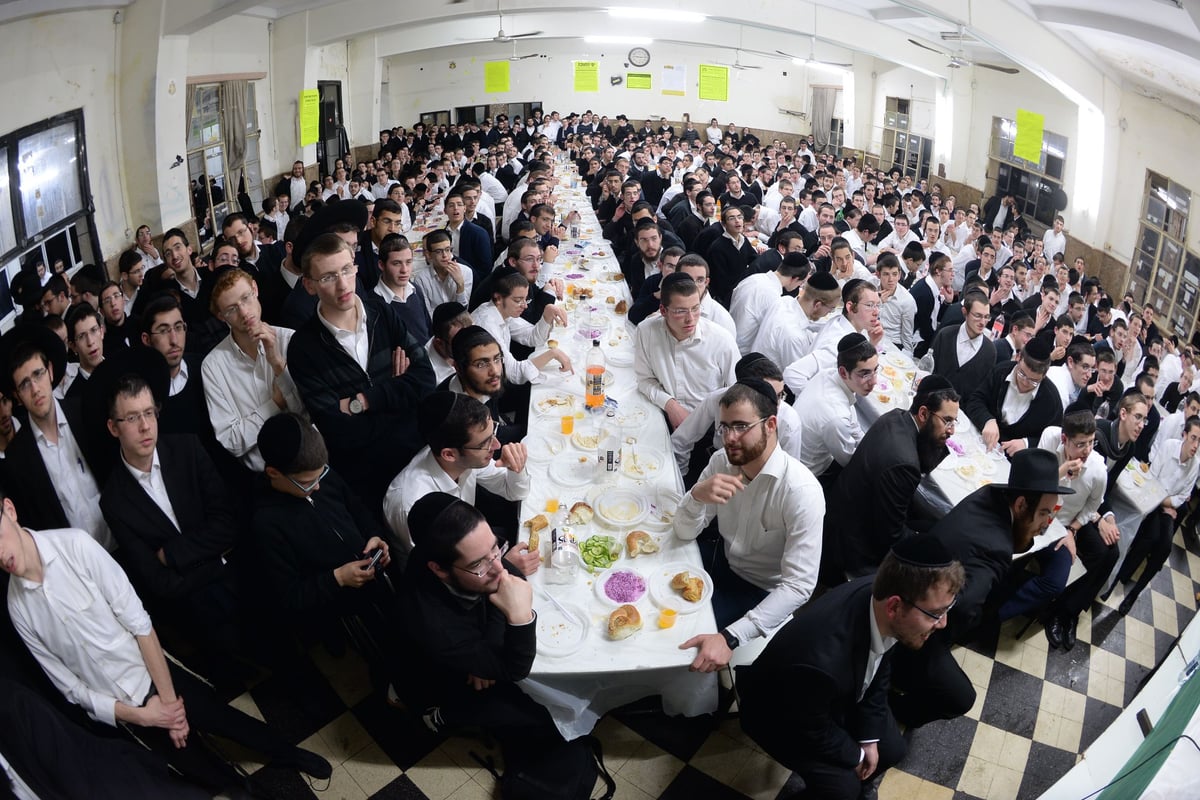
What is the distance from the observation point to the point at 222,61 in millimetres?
11758

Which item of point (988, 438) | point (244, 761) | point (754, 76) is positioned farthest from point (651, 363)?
point (754, 76)

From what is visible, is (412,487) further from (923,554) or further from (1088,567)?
(1088,567)

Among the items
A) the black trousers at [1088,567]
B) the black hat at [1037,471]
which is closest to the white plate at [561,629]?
the black hat at [1037,471]

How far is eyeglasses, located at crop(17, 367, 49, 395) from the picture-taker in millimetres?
3035

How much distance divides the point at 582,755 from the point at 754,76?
25.2 m

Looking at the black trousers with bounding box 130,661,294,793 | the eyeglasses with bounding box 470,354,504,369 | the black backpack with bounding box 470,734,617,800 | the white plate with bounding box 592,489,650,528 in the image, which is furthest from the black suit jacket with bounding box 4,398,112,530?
the white plate with bounding box 592,489,650,528

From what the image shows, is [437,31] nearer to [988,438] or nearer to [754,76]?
[754,76]

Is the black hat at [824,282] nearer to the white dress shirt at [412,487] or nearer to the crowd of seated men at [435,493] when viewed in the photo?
the crowd of seated men at [435,493]

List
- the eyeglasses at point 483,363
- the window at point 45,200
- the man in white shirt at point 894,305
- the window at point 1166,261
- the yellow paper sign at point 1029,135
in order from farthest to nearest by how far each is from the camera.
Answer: the yellow paper sign at point 1029,135, the window at point 1166,261, the window at point 45,200, the man in white shirt at point 894,305, the eyeglasses at point 483,363

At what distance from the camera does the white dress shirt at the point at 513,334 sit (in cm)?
481

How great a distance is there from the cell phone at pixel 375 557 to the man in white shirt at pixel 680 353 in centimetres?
200

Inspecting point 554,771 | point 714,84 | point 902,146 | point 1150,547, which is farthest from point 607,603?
point 714,84

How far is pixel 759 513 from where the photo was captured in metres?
3.20

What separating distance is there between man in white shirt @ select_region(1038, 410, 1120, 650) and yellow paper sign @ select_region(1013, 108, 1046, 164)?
10165 millimetres
